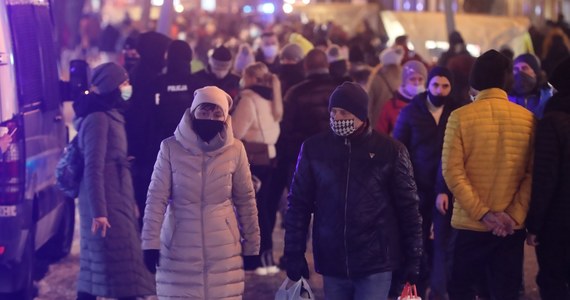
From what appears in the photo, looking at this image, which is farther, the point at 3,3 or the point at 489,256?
the point at 3,3

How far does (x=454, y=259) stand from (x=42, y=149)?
3268mm

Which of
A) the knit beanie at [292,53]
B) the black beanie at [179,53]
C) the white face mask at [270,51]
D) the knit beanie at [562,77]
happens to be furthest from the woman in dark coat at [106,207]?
the white face mask at [270,51]

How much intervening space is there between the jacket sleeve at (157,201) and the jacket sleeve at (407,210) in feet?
4.38

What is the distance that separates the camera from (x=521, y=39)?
2014 cm

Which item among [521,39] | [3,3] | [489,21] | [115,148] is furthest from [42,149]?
[489,21]

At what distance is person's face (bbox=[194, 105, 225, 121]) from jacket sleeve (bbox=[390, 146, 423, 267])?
1.09 meters

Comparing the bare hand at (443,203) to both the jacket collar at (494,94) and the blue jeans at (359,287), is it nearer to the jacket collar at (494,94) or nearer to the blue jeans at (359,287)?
the jacket collar at (494,94)

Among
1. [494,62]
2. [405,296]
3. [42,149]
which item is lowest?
[405,296]

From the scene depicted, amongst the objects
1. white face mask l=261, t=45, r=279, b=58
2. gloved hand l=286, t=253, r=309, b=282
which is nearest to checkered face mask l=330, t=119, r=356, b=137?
gloved hand l=286, t=253, r=309, b=282

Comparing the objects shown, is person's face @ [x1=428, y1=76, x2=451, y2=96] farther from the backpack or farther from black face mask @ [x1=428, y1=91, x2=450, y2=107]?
the backpack

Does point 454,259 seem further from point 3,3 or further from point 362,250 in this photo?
point 3,3

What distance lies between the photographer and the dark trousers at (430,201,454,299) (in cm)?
875

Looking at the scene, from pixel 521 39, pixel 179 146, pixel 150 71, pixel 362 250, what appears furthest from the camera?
pixel 521 39

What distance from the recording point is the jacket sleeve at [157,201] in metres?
6.85
